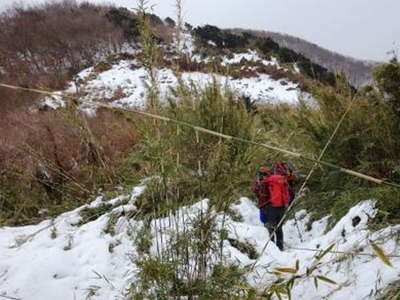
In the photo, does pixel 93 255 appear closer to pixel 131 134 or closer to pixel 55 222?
pixel 55 222

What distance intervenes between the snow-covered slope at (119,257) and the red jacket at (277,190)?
454 millimetres

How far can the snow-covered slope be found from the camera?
6.47 feet

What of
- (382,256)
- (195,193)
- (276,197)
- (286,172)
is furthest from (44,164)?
(382,256)

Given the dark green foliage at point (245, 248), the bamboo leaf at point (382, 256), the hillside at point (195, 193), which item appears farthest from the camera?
the dark green foliage at point (245, 248)

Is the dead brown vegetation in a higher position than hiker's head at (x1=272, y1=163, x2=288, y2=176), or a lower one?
lower

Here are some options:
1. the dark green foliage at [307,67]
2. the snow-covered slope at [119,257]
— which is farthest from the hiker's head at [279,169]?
the dark green foliage at [307,67]

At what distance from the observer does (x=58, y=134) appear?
6.81 m

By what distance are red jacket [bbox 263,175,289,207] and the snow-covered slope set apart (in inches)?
17.9

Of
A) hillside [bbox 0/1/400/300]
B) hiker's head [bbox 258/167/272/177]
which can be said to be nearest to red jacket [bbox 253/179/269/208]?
hiker's head [bbox 258/167/272/177]

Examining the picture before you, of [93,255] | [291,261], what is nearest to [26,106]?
[93,255]

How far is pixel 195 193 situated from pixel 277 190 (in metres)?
2.54

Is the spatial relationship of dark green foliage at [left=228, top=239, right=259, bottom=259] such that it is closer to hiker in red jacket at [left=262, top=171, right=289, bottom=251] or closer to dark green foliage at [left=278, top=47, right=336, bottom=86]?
hiker in red jacket at [left=262, top=171, right=289, bottom=251]

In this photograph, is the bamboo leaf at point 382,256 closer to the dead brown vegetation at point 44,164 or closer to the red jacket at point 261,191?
the red jacket at point 261,191

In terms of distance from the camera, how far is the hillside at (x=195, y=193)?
183cm
